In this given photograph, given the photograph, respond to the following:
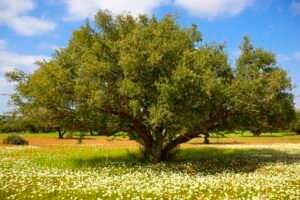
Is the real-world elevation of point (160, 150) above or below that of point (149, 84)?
below

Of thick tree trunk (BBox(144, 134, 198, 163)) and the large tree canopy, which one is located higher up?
the large tree canopy

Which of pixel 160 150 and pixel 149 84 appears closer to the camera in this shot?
pixel 149 84

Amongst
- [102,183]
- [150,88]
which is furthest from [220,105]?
[102,183]

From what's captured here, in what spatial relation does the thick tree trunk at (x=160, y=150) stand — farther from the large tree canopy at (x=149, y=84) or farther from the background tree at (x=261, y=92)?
the background tree at (x=261, y=92)

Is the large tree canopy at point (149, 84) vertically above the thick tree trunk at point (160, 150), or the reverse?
the large tree canopy at point (149, 84)

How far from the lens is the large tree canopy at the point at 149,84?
935 inches

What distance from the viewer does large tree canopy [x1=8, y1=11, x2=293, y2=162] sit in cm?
2375

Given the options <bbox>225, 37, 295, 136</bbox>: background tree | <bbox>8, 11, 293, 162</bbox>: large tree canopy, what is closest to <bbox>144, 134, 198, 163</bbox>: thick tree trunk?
<bbox>8, 11, 293, 162</bbox>: large tree canopy

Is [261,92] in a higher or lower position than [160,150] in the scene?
higher

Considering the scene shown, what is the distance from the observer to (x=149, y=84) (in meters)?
24.8

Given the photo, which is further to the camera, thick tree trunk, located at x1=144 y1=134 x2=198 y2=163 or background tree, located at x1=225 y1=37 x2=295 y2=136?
thick tree trunk, located at x1=144 y1=134 x2=198 y2=163

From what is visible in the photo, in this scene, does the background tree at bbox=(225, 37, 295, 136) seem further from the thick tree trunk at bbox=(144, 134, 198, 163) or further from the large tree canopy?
the thick tree trunk at bbox=(144, 134, 198, 163)

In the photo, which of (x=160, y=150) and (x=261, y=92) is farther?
(x=160, y=150)

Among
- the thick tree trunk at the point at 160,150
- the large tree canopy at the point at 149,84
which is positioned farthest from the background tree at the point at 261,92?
the thick tree trunk at the point at 160,150
